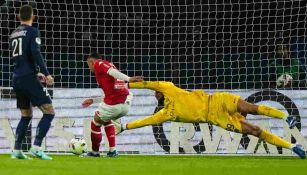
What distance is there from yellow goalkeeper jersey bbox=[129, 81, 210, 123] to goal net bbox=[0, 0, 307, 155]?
1688 millimetres

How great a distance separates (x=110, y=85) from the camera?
41.8 feet

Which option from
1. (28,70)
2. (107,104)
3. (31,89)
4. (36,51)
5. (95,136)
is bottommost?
(95,136)

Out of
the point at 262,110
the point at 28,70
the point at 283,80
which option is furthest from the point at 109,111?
the point at 283,80

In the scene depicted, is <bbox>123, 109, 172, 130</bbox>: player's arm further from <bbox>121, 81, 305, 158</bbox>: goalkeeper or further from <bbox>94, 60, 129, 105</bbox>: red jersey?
<bbox>94, 60, 129, 105</bbox>: red jersey

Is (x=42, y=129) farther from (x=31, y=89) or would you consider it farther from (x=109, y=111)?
(x=109, y=111)

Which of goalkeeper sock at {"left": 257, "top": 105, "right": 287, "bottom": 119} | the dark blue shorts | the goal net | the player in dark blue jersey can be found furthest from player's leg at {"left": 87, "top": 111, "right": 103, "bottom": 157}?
goalkeeper sock at {"left": 257, "top": 105, "right": 287, "bottom": 119}

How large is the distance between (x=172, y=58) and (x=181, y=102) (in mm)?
3664

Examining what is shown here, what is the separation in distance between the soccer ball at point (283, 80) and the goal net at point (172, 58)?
0.02 m

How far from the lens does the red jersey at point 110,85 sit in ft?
41.5

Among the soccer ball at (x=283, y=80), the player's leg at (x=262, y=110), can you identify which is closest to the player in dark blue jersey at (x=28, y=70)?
the player's leg at (x=262, y=110)

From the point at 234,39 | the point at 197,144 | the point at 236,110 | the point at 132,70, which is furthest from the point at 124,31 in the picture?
the point at 236,110

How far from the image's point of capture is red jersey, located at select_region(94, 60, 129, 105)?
41.5 ft

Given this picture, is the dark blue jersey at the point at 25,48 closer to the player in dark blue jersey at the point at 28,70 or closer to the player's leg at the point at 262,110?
the player in dark blue jersey at the point at 28,70

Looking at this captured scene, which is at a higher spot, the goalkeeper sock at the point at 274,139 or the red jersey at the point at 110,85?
the red jersey at the point at 110,85
